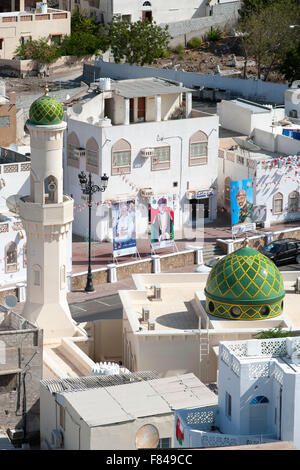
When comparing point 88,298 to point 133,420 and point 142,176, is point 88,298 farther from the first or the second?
point 133,420

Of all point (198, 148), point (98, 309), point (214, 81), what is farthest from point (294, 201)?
point (214, 81)

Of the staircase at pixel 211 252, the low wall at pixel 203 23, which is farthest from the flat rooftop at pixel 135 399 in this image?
the low wall at pixel 203 23

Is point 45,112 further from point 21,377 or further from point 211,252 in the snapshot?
point 211,252

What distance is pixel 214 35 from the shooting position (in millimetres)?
108812

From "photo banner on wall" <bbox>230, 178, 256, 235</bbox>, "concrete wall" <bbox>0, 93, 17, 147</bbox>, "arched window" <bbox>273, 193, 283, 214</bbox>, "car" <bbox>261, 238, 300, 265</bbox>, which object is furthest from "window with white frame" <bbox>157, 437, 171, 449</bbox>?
"concrete wall" <bbox>0, 93, 17, 147</bbox>

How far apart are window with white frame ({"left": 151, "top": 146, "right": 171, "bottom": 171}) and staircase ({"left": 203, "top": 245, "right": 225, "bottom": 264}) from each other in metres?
4.88

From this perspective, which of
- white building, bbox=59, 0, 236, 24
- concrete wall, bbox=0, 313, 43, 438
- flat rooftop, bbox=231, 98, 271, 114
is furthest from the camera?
white building, bbox=59, 0, 236, 24

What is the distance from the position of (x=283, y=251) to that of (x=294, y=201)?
7482mm

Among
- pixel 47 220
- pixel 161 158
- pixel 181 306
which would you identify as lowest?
pixel 181 306

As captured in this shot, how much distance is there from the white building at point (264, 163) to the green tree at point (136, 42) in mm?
25430

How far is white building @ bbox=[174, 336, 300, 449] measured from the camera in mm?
32094

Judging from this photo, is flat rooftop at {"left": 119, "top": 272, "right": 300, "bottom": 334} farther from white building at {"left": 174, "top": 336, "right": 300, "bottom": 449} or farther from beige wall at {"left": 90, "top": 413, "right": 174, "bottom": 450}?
white building at {"left": 174, "top": 336, "right": 300, "bottom": 449}

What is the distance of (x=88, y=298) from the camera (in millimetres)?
57344
